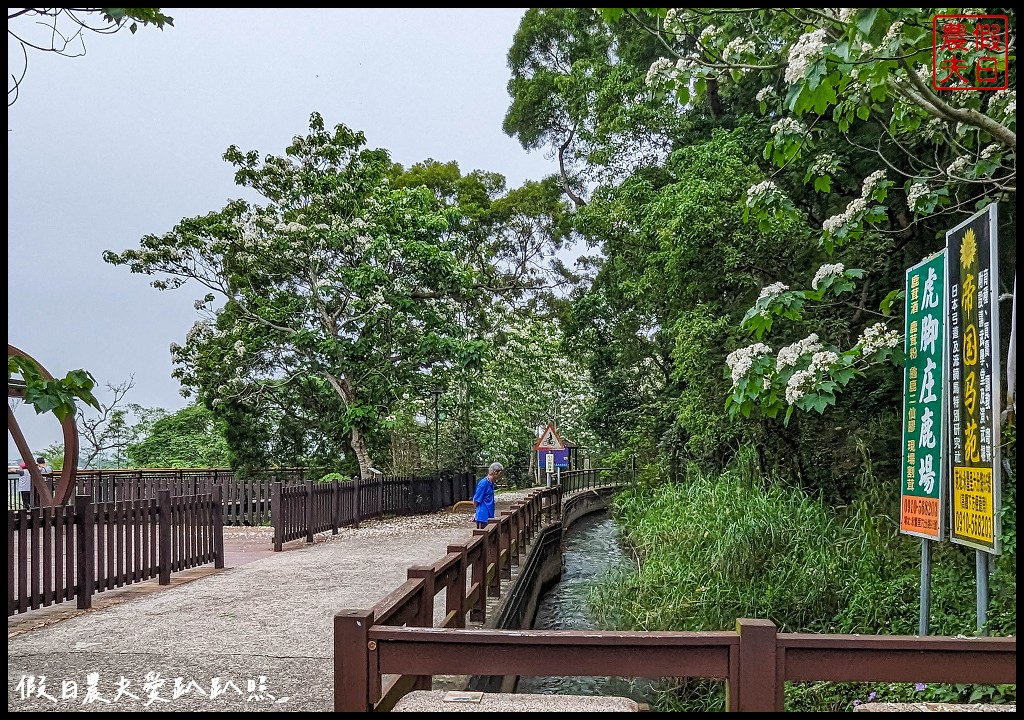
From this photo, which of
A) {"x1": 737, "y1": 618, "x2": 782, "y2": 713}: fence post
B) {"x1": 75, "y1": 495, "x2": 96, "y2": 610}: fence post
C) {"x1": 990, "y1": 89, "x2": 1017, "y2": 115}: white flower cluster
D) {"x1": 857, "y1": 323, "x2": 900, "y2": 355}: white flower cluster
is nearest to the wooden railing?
{"x1": 737, "y1": 618, "x2": 782, "y2": 713}: fence post

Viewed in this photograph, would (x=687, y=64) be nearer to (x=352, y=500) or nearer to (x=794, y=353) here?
(x=794, y=353)

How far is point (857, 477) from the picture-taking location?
1004cm

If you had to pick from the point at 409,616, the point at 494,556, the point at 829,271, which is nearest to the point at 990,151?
the point at 829,271

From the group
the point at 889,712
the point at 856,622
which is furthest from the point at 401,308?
the point at 889,712

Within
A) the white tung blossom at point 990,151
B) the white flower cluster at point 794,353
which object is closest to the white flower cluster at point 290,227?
the white flower cluster at point 794,353

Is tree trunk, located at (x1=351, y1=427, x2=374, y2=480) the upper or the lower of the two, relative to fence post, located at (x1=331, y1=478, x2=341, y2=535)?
upper

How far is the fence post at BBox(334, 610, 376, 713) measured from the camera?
132 inches

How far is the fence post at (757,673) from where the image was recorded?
3.12 metres

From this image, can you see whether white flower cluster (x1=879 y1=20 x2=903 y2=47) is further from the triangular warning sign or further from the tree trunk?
the tree trunk

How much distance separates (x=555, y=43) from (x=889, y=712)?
20149 millimetres

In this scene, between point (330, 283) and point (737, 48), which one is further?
point (330, 283)

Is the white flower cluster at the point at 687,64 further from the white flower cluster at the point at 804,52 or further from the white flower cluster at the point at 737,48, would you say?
the white flower cluster at the point at 804,52

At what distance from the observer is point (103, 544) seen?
8.21 m

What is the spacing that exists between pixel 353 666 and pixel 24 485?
797 inches
